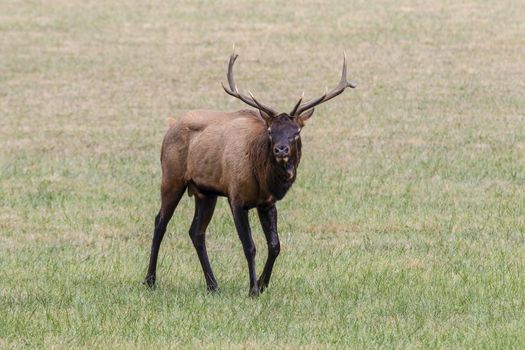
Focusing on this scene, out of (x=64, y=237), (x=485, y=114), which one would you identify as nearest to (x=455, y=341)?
(x=64, y=237)

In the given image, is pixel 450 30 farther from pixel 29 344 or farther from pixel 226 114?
pixel 29 344

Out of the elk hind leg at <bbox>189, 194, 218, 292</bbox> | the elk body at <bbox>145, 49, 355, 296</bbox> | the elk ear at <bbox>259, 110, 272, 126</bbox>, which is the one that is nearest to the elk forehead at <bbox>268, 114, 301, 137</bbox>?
the elk body at <bbox>145, 49, 355, 296</bbox>

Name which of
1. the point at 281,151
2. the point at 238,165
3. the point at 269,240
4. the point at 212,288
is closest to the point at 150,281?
the point at 212,288

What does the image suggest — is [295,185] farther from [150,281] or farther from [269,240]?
[269,240]

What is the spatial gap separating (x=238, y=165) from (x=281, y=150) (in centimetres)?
80

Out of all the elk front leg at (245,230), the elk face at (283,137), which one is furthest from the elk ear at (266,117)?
the elk front leg at (245,230)

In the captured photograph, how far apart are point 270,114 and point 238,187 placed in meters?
0.67

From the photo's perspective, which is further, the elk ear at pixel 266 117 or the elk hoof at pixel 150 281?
the elk hoof at pixel 150 281

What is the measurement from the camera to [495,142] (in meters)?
21.9

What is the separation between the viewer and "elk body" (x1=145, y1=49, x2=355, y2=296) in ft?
34.3

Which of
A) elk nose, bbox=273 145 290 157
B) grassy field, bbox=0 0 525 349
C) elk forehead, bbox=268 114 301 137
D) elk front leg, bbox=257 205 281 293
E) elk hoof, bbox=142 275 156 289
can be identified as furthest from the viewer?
elk hoof, bbox=142 275 156 289

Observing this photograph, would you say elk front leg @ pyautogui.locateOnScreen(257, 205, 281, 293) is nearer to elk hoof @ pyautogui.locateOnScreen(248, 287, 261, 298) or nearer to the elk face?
elk hoof @ pyautogui.locateOnScreen(248, 287, 261, 298)

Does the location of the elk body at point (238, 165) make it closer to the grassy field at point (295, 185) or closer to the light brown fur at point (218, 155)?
the light brown fur at point (218, 155)

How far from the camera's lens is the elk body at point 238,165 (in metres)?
10.5
